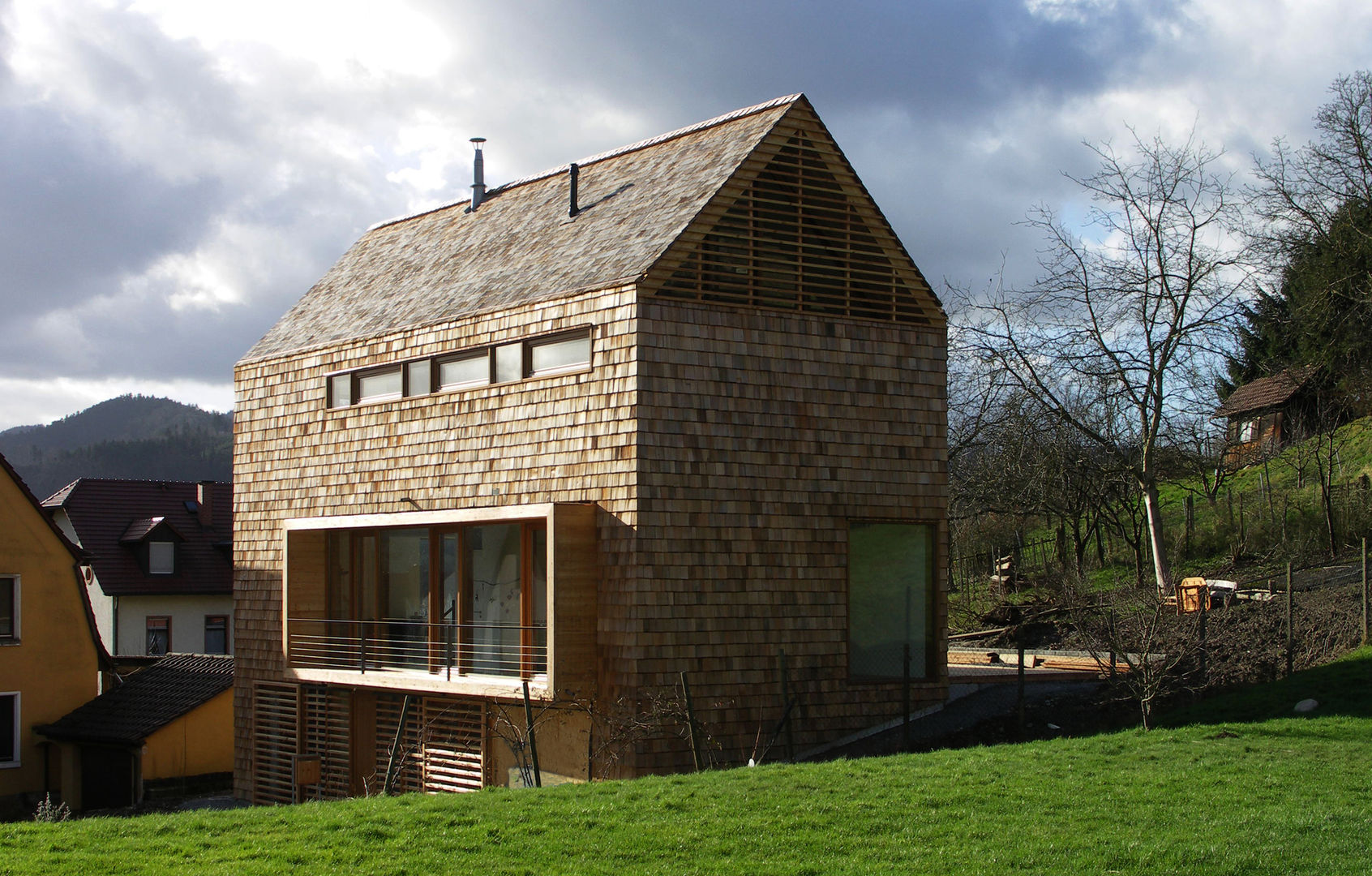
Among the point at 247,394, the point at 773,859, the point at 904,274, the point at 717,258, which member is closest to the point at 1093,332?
the point at 904,274

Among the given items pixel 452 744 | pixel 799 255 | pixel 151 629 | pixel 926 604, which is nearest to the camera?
pixel 799 255

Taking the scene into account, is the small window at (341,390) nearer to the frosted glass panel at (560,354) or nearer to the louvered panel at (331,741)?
the frosted glass panel at (560,354)

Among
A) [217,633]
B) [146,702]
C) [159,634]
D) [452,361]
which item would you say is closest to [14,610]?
[146,702]

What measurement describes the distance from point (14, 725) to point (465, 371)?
54.2ft

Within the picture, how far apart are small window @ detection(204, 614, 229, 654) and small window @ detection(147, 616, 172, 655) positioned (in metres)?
1.13

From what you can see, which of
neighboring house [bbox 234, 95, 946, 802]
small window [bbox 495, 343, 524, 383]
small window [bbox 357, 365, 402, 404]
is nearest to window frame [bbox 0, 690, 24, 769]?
neighboring house [bbox 234, 95, 946, 802]

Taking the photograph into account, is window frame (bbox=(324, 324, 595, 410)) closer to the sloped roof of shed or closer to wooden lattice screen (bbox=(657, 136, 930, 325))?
the sloped roof of shed

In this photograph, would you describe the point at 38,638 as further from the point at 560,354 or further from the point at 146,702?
the point at 560,354

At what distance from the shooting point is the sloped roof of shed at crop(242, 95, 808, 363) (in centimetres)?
1658

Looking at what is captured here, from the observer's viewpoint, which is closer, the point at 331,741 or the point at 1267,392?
the point at 331,741

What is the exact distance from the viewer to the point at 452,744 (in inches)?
682

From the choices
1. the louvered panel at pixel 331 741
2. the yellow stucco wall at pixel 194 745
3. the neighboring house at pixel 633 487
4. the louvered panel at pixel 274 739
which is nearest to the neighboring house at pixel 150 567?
the yellow stucco wall at pixel 194 745

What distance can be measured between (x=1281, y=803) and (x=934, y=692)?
6.59 metres

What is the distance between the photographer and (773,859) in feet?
A: 29.9
